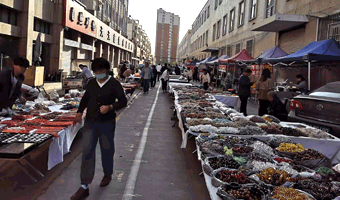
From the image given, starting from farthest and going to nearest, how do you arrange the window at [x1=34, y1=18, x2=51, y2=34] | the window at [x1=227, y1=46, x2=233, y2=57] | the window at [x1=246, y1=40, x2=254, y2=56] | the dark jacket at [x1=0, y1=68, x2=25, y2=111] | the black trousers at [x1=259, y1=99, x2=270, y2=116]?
the window at [x1=227, y1=46, x2=233, y2=57], the window at [x1=246, y1=40, x2=254, y2=56], the window at [x1=34, y1=18, x2=51, y2=34], the black trousers at [x1=259, y1=99, x2=270, y2=116], the dark jacket at [x1=0, y1=68, x2=25, y2=111]

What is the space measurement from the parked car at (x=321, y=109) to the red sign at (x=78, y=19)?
Answer: 20.9 metres

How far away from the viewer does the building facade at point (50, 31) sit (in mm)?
18984

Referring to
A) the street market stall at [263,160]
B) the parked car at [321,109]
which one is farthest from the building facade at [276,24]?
the street market stall at [263,160]

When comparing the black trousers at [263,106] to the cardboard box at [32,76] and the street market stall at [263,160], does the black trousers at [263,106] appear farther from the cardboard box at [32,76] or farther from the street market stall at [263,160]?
the cardboard box at [32,76]

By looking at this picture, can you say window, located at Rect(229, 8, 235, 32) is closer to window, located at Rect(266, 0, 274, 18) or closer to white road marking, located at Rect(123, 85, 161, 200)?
window, located at Rect(266, 0, 274, 18)

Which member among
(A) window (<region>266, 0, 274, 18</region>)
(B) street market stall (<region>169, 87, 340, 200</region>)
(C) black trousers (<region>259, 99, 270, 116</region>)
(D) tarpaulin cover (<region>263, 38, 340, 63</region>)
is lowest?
(B) street market stall (<region>169, 87, 340, 200</region>)

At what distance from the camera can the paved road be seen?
449 centimetres

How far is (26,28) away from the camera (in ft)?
64.5

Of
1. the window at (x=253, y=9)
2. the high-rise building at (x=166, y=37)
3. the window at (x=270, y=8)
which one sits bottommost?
the window at (x=270, y=8)

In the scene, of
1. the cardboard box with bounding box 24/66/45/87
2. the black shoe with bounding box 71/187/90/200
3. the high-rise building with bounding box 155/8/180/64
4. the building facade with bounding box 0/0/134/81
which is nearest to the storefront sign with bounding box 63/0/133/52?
the building facade with bounding box 0/0/134/81

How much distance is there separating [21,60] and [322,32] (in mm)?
12506

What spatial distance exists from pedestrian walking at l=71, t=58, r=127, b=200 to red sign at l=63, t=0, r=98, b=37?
21.9 meters

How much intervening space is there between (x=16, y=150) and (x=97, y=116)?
3.92 ft

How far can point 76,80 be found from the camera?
1580 cm
